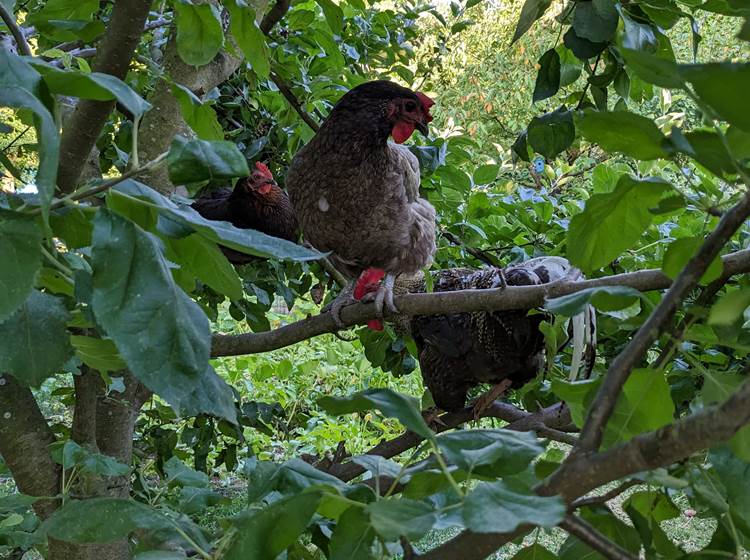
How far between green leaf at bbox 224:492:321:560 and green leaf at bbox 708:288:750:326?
0.24 metres

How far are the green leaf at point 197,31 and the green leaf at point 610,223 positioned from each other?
1.41 feet

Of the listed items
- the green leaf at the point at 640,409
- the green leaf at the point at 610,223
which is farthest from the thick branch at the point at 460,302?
the green leaf at the point at 640,409

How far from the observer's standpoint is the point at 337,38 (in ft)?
6.19

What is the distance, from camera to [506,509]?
312 millimetres

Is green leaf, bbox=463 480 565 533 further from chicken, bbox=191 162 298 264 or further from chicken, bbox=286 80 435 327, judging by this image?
chicken, bbox=191 162 298 264

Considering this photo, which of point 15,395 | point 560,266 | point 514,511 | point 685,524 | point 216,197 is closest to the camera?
point 514,511

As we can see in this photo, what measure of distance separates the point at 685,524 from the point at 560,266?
2.20 meters

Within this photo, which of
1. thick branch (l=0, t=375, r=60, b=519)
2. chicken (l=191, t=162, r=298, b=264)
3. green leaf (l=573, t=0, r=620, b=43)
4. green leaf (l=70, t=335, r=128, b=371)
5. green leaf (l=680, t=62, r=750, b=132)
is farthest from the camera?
chicken (l=191, t=162, r=298, b=264)

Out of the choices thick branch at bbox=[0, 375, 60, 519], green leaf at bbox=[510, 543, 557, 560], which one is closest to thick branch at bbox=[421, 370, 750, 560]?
green leaf at bbox=[510, 543, 557, 560]

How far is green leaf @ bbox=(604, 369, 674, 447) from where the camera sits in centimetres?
42

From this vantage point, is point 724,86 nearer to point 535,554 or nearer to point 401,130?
point 535,554

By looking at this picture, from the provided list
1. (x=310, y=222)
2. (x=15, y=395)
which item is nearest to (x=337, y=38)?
(x=310, y=222)

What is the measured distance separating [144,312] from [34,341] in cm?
11

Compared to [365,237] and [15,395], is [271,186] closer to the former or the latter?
[365,237]
